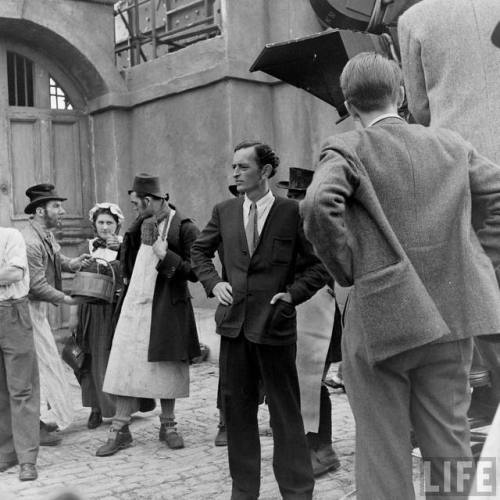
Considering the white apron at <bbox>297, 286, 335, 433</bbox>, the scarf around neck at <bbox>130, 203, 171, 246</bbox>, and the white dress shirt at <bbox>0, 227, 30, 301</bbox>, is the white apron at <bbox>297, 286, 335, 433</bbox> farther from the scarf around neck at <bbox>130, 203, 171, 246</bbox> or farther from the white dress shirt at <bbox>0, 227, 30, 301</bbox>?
the white dress shirt at <bbox>0, 227, 30, 301</bbox>

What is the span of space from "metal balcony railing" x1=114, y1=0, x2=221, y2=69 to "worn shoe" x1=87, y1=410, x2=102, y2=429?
226 inches

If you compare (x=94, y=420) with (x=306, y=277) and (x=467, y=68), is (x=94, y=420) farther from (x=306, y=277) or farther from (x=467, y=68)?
(x=467, y=68)

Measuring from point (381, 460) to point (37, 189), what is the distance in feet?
15.5

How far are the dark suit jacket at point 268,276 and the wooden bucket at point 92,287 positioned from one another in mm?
1772

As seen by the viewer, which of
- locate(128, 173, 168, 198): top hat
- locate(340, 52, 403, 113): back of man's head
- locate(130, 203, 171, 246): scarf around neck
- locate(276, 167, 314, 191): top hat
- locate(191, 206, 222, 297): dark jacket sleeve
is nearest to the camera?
locate(340, 52, 403, 113): back of man's head

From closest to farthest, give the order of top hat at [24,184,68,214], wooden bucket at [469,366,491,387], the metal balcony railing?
1. wooden bucket at [469,366,491,387]
2. top hat at [24,184,68,214]
3. the metal balcony railing

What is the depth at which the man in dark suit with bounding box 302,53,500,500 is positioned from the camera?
281 centimetres

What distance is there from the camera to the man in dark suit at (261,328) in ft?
14.4

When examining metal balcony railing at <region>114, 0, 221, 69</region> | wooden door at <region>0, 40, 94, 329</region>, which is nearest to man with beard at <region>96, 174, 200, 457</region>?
wooden door at <region>0, 40, 94, 329</region>

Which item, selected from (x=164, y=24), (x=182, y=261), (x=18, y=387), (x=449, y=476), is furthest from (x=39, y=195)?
(x=164, y=24)

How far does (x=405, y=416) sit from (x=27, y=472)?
132 inches

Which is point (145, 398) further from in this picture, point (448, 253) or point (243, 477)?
point (448, 253)

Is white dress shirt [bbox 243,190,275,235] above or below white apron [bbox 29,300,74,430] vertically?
above

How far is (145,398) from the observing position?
20.6 ft
